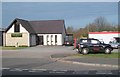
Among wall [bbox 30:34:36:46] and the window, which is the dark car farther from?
wall [bbox 30:34:36:46]

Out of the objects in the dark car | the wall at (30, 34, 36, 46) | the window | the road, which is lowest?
the road

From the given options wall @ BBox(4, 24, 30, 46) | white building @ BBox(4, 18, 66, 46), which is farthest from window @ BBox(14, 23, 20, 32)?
wall @ BBox(4, 24, 30, 46)

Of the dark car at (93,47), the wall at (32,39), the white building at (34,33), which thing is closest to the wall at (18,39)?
the white building at (34,33)

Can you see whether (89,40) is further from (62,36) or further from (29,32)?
(62,36)

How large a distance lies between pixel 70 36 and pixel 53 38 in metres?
13.3

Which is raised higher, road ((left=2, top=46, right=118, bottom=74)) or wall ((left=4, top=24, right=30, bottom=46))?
wall ((left=4, top=24, right=30, bottom=46))

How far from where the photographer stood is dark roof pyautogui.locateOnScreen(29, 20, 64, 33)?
68694 mm

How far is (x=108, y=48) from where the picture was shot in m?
31.9

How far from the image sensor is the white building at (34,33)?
6225 centimetres

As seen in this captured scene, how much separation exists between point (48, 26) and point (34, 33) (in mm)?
4624

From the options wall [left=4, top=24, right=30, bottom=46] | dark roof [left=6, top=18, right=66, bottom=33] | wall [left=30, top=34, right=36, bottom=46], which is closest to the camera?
wall [left=4, top=24, right=30, bottom=46]

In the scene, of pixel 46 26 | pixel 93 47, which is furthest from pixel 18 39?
pixel 93 47

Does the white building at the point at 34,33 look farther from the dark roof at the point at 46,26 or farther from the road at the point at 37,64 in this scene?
the road at the point at 37,64

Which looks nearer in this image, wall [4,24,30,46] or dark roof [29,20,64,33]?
wall [4,24,30,46]
